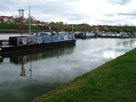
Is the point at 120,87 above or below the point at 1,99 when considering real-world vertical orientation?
above

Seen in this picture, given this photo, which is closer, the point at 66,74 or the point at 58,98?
the point at 58,98

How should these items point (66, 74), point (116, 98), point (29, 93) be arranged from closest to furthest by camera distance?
point (116, 98) → point (29, 93) → point (66, 74)

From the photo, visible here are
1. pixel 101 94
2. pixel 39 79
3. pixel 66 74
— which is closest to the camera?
pixel 101 94

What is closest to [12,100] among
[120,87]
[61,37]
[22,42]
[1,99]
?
[1,99]

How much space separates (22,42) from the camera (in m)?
20.1

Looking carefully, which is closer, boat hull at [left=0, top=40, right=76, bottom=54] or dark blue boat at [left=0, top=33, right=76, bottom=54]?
boat hull at [left=0, top=40, right=76, bottom=54]

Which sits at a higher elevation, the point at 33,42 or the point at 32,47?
the point at 33,42

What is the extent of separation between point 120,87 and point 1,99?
15.0 ft

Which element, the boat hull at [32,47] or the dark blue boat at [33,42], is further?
the dark blue boat at [33,42]

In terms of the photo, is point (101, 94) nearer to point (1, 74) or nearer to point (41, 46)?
point (1, 74)

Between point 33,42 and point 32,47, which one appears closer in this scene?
point 32,47

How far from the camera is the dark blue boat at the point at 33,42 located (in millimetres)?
18730

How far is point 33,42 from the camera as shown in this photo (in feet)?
71.3

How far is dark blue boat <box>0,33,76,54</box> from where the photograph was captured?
18.7m
